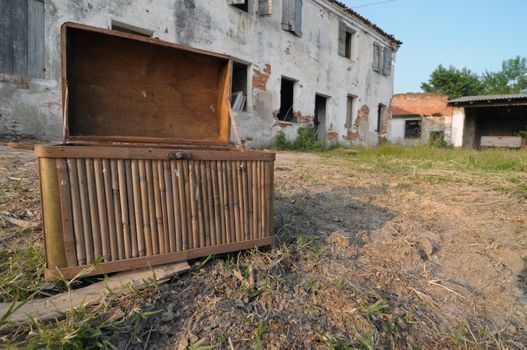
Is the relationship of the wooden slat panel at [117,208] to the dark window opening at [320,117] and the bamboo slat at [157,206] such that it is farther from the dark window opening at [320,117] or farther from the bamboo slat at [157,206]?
the dark window opening at [320,117]

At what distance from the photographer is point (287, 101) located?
1142 centimetres

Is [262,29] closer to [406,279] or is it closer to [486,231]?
[486,231]

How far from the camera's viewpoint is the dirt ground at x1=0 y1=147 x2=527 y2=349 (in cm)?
132

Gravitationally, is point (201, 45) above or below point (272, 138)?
above

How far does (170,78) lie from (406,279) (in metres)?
2.06

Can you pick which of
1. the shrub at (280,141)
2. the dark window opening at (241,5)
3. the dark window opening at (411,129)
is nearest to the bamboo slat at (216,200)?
the dark window opening at (241,5)

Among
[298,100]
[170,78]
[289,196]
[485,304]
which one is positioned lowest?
[485,304]

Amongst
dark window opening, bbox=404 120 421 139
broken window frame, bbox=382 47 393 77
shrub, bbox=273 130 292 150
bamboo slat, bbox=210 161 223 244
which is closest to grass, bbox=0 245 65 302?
bamboo slat, bbox=210 161 223 244

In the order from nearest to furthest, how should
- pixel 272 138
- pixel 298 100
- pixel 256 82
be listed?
1. pixel 256 82
2. pixel 272 138
3. pixel 298 100

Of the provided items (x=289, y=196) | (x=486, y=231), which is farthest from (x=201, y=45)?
(x=486, y=231)

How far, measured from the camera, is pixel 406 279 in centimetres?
188

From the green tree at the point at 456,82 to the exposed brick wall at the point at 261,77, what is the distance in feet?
84.1

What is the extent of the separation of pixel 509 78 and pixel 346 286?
43674 mm

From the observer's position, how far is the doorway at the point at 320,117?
11.9 m
